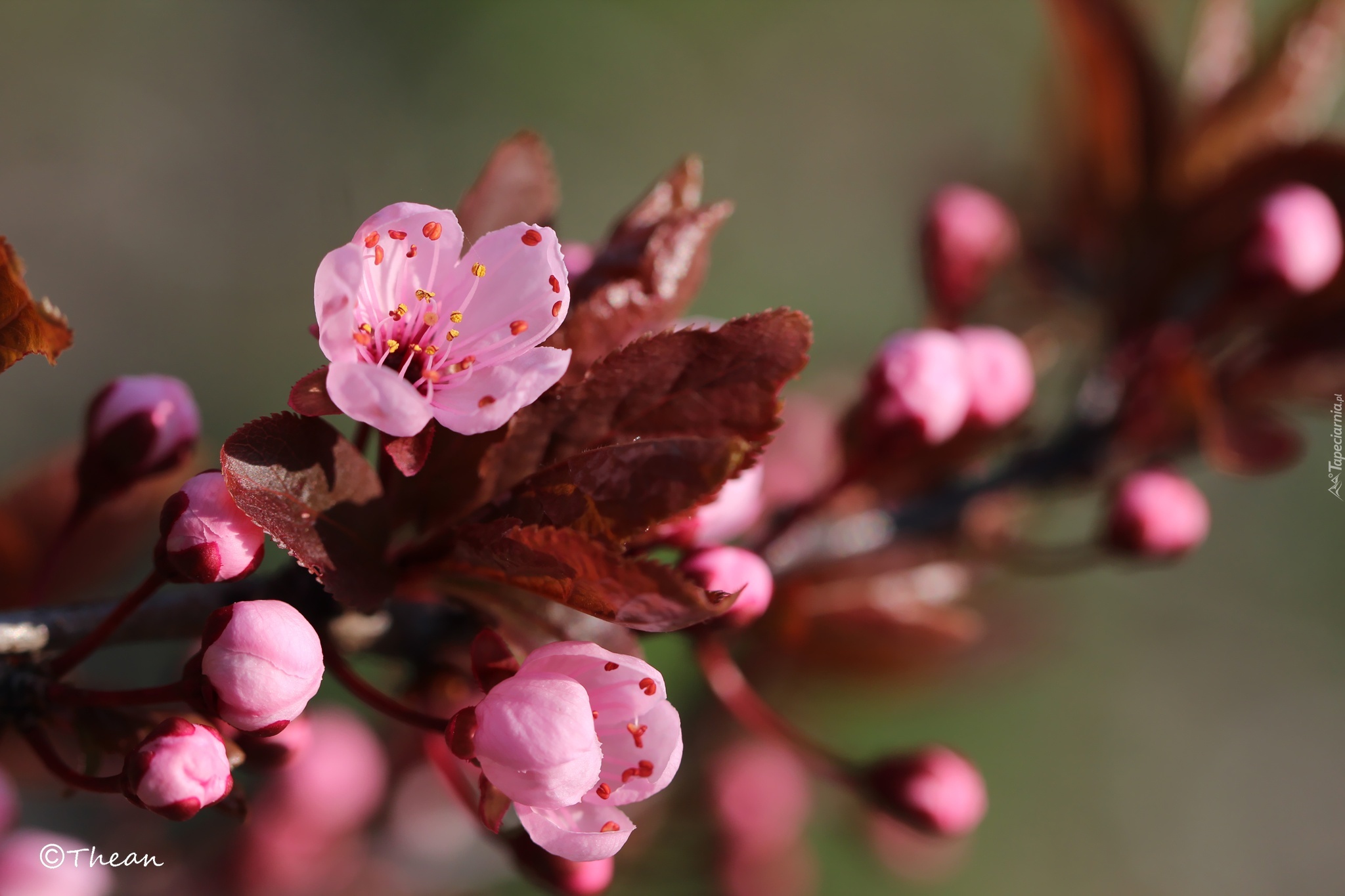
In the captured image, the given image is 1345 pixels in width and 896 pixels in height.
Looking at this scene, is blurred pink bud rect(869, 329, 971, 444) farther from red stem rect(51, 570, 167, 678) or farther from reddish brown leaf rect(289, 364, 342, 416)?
red stem rect(51, 570, 167, 678)

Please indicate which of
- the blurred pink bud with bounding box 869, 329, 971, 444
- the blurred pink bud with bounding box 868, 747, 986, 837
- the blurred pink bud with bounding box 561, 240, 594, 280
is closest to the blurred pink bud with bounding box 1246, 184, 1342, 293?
the blurred pink bud with bounding box 869, 329, 971, 444

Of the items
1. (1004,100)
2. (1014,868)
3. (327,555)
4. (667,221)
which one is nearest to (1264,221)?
(667,221)

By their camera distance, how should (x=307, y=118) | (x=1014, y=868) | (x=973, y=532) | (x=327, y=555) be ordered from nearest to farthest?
(x=327, y=555)
(x=973, y=532)
(x=1014, y=868)
(x=307, y=118)

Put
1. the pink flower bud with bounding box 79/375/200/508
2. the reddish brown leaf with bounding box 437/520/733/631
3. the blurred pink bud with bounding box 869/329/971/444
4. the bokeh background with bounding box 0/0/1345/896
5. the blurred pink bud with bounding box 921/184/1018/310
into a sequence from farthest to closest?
the bokeh background with bounding box 0/0/1345/896, the blurred pink bud with bounding box 921/184/1018/310, the blurred pink bud with bounding box 869/329/971/444, the pink flower bud with bounding box 79/375/200/508, the reddish brown leaf with bounding box 437/520/733/631

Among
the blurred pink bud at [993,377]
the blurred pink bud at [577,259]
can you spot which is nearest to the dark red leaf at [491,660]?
the blurred pink bud at [577,259]

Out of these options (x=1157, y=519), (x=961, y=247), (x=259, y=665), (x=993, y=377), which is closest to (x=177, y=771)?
(x=259, y=665)

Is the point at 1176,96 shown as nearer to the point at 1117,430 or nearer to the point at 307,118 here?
the point at 1117,430
